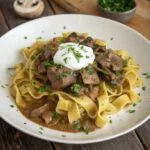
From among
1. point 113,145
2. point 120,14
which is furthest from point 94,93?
point 120,14

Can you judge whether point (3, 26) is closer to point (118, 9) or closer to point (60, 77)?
point (118, 9)

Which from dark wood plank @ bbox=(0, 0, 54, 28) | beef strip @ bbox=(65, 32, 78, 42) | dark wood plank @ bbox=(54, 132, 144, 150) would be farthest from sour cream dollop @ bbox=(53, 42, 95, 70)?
dark wood plank @ bbox=(0, 0, 54, 28)

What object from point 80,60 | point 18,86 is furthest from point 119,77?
point 18,86

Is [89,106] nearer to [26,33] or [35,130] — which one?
[35,130]

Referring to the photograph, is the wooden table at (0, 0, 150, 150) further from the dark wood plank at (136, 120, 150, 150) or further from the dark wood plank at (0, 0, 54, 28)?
the dark wood plank at (0, 0, 54, 28)

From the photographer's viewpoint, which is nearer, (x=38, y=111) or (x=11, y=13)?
(x=38, y=111)
